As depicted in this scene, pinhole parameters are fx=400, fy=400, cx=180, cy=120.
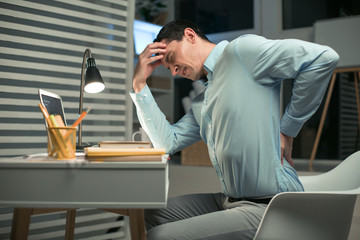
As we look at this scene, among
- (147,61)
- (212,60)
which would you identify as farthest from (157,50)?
(212,60)

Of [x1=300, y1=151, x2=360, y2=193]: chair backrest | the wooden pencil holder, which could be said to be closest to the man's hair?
the wooden pencil holder

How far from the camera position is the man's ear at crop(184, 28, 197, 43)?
5.07ft

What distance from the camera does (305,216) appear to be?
117 cm

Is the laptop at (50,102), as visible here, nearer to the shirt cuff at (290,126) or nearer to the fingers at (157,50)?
the fingers at (157,50)

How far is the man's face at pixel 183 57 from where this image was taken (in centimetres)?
155

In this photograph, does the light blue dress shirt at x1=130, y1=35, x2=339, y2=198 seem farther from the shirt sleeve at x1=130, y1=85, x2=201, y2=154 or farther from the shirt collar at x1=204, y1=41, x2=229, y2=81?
the shirt sleeve at x1=130, y1=85, x2=201, y2=154

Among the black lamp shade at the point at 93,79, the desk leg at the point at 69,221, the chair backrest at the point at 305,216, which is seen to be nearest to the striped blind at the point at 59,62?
the desk leg at the point at 69,221

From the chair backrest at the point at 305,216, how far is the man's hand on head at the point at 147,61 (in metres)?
0.75

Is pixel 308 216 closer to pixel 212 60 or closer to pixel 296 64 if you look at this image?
pixel 296 64

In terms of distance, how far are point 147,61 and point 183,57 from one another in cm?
17

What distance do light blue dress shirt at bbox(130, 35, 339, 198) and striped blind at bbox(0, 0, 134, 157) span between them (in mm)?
1159

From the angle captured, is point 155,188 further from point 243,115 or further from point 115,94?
point 115,94

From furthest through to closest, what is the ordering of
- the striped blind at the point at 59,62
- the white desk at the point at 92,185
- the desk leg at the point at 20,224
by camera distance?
the striped blind at the point at 59,62 < the desk leg at the point at 20,224 < the white desk at the point at 92,185

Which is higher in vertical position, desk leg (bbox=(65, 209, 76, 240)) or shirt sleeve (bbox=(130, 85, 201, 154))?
shirt sleeve (bbox=(130, 85, 201, 154))
